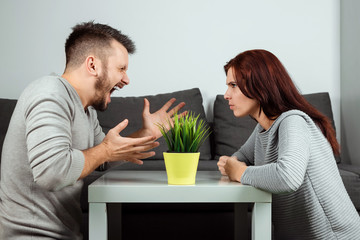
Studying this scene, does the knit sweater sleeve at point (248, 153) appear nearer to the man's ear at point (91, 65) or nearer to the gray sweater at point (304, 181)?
the gray sweater at point (304, 181)

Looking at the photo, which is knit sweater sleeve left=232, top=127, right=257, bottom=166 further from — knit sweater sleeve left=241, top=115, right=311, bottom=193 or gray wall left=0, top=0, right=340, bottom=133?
gray wall left=0, top=0, right=340, bottom=133

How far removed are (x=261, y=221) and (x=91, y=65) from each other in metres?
0.76

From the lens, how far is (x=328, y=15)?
3.01 m

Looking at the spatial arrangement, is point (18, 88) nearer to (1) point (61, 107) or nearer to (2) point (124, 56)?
(2) point (124, 56)

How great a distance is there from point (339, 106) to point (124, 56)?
199cm

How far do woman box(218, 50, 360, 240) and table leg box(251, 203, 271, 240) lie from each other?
2.1 inches

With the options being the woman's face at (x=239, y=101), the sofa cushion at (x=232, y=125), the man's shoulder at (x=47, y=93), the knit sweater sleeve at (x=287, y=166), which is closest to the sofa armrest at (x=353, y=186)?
the sofa cushion at (x=232, y=125)

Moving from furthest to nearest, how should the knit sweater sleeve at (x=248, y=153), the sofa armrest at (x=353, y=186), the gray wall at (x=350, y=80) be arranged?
the gray wall at (x=350, y=80), the sofa armrest at (x=353, y=186), the knit sweater sleeve at (x=248, y=153)

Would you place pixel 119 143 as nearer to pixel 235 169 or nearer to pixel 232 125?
pixel 235 169

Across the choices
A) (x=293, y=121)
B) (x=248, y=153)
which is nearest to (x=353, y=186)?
(x=248, y=153)

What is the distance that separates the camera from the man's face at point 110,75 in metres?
1.48

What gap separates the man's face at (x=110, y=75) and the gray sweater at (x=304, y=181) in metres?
0.56

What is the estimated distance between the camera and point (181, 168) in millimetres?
1180

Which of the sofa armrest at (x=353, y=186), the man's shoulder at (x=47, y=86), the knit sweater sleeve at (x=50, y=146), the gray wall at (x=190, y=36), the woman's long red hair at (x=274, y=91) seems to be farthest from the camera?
the gray wall at (x=190, y=36)
